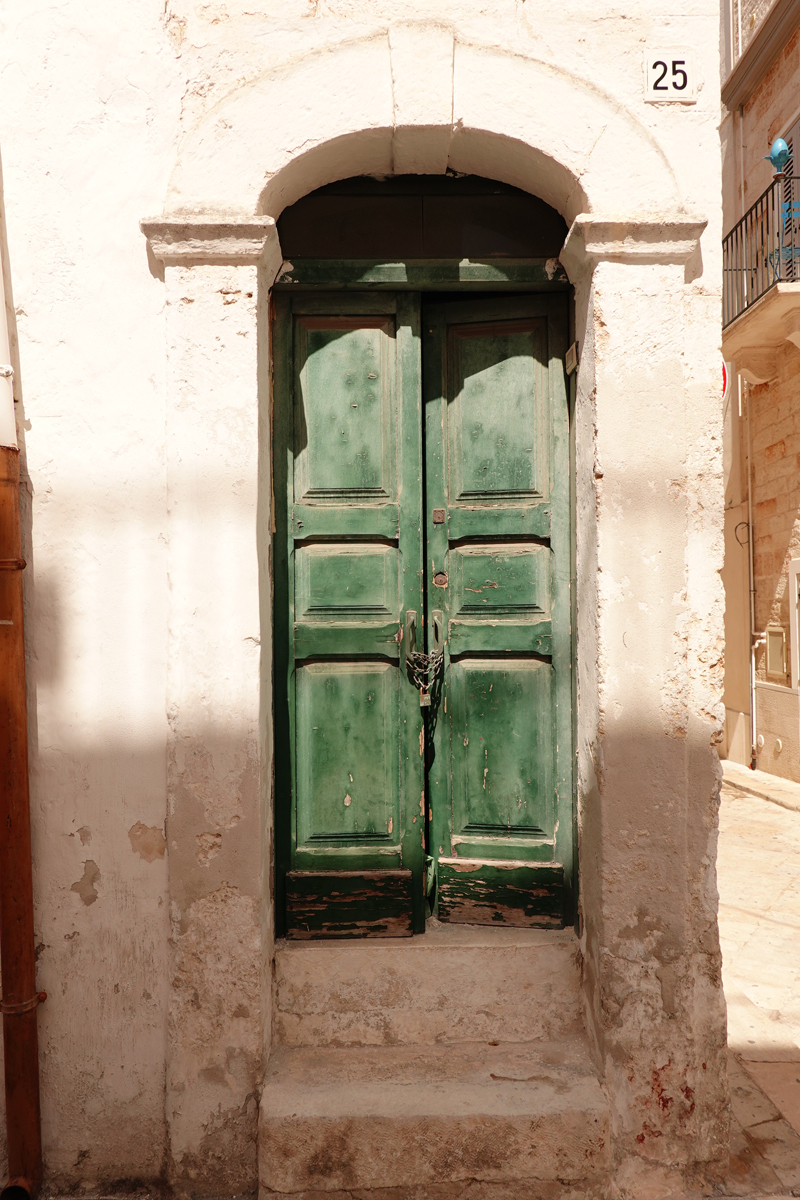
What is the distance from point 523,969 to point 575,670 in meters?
1.03

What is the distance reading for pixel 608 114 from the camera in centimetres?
230

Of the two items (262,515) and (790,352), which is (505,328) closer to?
(262,515)

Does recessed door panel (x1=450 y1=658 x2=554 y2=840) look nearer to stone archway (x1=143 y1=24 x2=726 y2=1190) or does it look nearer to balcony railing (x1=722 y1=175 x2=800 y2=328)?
stone archway (x1=143 y1=24 x2=726 y2=1190)

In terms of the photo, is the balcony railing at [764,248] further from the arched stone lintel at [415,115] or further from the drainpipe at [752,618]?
the arched stone lintel at [415,115]

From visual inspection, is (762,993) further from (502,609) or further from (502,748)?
(502,609)

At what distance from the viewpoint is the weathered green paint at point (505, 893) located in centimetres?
257

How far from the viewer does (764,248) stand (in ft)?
26.7

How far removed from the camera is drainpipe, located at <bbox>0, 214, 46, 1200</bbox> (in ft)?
7.29

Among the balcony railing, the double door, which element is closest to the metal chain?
the double door

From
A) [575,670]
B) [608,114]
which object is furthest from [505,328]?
[575,670]

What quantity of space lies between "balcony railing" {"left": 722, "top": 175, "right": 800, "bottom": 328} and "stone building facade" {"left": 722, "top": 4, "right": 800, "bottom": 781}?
0.02 metres

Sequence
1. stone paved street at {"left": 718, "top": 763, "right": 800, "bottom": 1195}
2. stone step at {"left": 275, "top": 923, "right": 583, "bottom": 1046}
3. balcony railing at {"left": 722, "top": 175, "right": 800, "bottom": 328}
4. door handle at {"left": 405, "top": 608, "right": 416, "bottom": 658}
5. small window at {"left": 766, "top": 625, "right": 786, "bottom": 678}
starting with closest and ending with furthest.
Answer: stone paved street at {"left": 718, "top": 763, "right": 800, "bottom": 1195}
stone step at {"left": 275, "top": 923, "right": 583, "bottom": 1046}
door handle at {"left": 405, "top": 608, "right": 416, "bottom": 658}
balcony railing at {"left": 722, "top": 175, "right": 800, "bottom": 328}
small window at {"left": 766, "top": 625, "right": 786, "bottom": 678}

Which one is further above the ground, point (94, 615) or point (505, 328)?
point (505, 328)

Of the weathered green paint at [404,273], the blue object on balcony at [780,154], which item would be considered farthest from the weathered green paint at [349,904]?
the blue object on balcony at [780,154]
